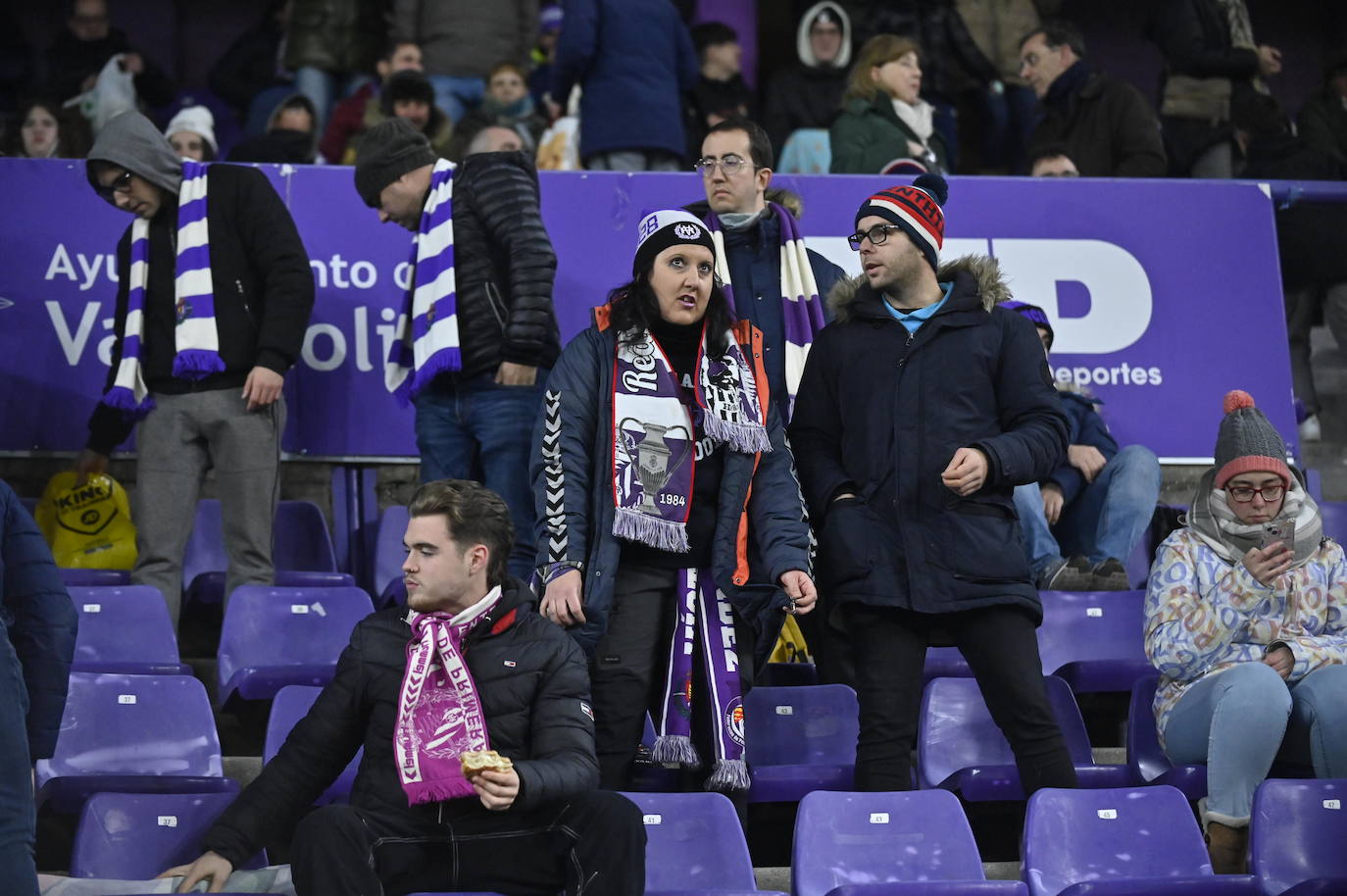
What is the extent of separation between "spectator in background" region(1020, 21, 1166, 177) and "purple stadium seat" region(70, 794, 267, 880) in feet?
16.9

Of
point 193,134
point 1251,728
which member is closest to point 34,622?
point 1251,728

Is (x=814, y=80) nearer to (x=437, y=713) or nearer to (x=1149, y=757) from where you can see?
(x=1149, y=757)

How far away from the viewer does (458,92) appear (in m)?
9.22

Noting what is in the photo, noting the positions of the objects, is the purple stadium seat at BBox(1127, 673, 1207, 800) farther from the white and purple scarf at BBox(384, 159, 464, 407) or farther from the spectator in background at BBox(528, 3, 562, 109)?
the spectator in background at BBox(528, 3, 562, 109)

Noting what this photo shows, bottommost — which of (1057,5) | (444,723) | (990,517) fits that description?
(444,723)

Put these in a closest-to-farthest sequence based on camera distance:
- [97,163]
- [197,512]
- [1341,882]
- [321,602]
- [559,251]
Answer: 1. [1341,882]
2. [321,602]
3. [97,163]
4. [197,512]
5. [559,251]

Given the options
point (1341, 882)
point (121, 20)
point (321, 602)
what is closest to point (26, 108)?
point (121, 20)

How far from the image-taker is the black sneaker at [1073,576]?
5934mm

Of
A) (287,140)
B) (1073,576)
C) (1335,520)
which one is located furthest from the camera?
(287,140)

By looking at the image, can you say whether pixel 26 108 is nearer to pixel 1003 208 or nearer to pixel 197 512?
pixel 197 512

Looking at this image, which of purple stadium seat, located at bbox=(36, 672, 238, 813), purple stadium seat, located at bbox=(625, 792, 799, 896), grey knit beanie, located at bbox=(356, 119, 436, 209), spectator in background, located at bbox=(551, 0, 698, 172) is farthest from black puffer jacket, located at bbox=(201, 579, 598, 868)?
spectator in background, located at bbox=(551, 0, 698, 172)

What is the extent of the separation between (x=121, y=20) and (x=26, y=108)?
2.79m

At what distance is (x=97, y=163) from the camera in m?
5.77

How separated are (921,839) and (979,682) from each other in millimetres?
452
